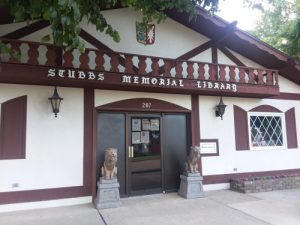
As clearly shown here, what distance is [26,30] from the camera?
6.07m

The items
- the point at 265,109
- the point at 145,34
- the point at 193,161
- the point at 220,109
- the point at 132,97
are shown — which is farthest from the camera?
the point at 265,109

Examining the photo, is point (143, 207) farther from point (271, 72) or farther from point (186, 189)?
point (271, 72)

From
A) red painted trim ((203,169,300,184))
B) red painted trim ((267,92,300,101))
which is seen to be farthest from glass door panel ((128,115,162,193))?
red painted trim ((267,92,300,101))

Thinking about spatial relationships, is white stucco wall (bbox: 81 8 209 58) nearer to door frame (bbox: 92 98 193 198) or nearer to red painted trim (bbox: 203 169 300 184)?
door frame (bbox: 92 98 193 198)

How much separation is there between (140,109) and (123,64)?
3.77ft

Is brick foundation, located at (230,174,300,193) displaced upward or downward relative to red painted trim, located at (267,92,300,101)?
downward

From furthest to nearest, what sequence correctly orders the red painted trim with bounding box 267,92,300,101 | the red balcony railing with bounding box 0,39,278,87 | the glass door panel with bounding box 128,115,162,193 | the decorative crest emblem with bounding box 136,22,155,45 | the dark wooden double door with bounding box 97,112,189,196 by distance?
the red painted trim with bounding box 267,92,300,101 → the decorative crest emblem with bounding box 136,22,155,45 → the glass door panel with bounding box 128,115,162,193 → the dark wooden double door with bounding box 97,112,189,196 → the red balcony railing with bounding box 0,39,278,87

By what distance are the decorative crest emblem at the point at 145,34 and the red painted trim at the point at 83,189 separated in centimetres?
194

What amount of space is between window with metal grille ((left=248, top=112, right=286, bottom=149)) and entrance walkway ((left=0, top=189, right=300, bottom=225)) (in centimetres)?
190

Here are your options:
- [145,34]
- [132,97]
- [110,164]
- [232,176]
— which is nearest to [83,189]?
[110,164]

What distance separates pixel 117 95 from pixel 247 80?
360cm

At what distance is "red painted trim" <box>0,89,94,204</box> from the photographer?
18.1ft

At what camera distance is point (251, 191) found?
6809 mm

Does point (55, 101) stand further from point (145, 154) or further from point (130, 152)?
point (145, 154)
